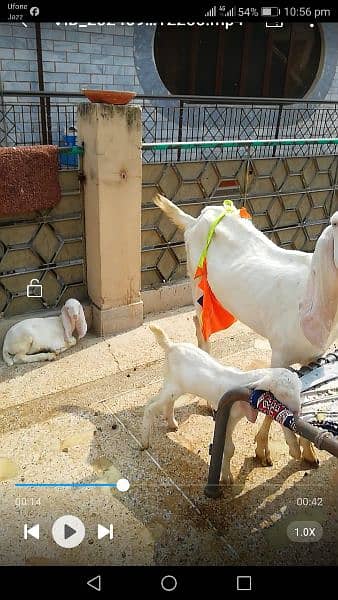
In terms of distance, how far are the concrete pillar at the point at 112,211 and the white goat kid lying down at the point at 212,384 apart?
1545mm

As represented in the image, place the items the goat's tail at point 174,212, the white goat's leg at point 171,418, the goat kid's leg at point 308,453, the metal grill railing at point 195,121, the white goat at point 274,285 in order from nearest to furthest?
the white goat at point 274,285
the goat kid's leg at point 308,453
the white goat's leg at point 171,418
the goat's tail at point 174,212
the metal grill railing at point 195,121

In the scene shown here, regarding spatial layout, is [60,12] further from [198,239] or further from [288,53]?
[288,53]

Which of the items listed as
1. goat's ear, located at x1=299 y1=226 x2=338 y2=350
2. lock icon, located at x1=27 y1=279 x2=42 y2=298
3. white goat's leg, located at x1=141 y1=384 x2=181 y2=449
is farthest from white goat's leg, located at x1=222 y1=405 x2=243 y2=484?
lock icon, located at x1=27 y1=279 x2=42 y2=298

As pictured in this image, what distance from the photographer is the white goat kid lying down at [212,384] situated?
2.02m

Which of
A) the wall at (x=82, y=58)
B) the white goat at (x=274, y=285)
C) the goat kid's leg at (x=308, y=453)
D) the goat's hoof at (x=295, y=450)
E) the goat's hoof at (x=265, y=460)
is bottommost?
the goat's hoof at (x=265, y=460)

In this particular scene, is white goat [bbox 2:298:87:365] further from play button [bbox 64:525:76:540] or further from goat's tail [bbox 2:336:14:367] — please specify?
play button [bbox 64:525:76:540]

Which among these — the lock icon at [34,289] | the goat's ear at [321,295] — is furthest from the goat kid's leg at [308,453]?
the lock icon at [34,289]

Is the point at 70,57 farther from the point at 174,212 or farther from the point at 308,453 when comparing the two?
the point at 308,453

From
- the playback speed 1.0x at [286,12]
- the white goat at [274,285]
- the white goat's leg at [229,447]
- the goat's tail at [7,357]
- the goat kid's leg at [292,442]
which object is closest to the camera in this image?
the playback speed 1.0x at [286,12]

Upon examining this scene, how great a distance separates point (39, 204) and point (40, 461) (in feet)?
6.66

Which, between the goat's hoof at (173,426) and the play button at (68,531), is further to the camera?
the goat's hoof at (173,426)

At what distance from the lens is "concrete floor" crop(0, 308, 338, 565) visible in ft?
6.68

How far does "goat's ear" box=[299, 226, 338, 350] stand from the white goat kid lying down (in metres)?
0.29

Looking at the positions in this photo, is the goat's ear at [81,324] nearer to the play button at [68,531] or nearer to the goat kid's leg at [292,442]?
the goat kid's leg at [292,442]
